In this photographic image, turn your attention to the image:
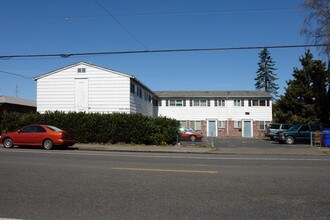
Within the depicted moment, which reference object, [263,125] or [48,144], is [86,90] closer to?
[48,144]

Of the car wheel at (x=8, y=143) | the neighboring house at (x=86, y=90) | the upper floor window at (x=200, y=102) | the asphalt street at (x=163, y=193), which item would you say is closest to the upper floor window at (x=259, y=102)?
the upper floor window at (x=200, y=102)

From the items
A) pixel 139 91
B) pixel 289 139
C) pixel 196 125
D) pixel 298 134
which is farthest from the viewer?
pixel 196 125

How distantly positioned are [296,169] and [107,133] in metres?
15.9

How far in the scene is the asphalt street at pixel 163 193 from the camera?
224 inches

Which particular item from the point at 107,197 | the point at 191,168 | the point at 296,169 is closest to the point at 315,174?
the point at 296,169

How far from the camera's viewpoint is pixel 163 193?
23.4 feet

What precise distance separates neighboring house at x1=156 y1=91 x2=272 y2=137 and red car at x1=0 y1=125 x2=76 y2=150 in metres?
28.4

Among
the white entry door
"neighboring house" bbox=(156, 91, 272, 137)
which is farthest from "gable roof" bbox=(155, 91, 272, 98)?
the white entry door

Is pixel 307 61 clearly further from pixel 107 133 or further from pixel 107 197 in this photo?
pixel 107 197

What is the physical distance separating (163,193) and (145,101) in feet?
101

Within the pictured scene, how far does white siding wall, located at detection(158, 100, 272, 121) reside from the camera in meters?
47.1

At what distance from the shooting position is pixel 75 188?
7.57 meters

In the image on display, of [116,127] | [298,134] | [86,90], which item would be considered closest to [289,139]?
[298,134]

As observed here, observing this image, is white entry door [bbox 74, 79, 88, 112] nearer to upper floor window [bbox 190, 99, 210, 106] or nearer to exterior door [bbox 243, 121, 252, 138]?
upper floor window [bbox 190, 99, 210, 106]
